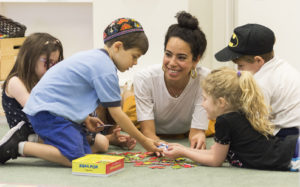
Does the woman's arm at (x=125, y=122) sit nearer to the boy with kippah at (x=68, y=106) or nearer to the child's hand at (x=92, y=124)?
the boy with kippah at (x=68, y=106)

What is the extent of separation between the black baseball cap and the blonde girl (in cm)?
27

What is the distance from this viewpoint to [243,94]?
163cm

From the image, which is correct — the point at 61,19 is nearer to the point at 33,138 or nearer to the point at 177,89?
the point at 177,89

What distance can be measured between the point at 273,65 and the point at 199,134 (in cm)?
50

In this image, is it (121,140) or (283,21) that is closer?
(121,140)

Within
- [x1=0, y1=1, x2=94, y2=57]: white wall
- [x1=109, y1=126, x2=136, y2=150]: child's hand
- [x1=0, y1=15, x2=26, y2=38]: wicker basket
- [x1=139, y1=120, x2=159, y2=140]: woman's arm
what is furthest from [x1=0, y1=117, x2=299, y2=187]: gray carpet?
[x1=0, y1=1, x2=94, y2=57]: white wall

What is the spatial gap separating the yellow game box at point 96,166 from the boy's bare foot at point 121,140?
1.49 ft

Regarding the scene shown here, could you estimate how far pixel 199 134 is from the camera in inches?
83.8

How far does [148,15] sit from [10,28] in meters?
1.00

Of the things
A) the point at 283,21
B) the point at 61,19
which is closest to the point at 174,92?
the point at 283,21

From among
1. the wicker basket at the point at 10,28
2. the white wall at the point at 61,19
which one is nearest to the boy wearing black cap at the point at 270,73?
the wicker basket at the point at 10,28

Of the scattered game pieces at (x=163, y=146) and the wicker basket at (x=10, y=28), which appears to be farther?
the wicker basket at (x=10, y=28)

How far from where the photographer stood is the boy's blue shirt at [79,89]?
170cm

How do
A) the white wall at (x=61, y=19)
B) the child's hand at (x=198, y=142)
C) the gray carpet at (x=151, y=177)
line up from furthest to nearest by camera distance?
the white wall at (x=61, y=19), the child's hand at (x=198, y=142), the gray carpet at (x=151, y=177)
